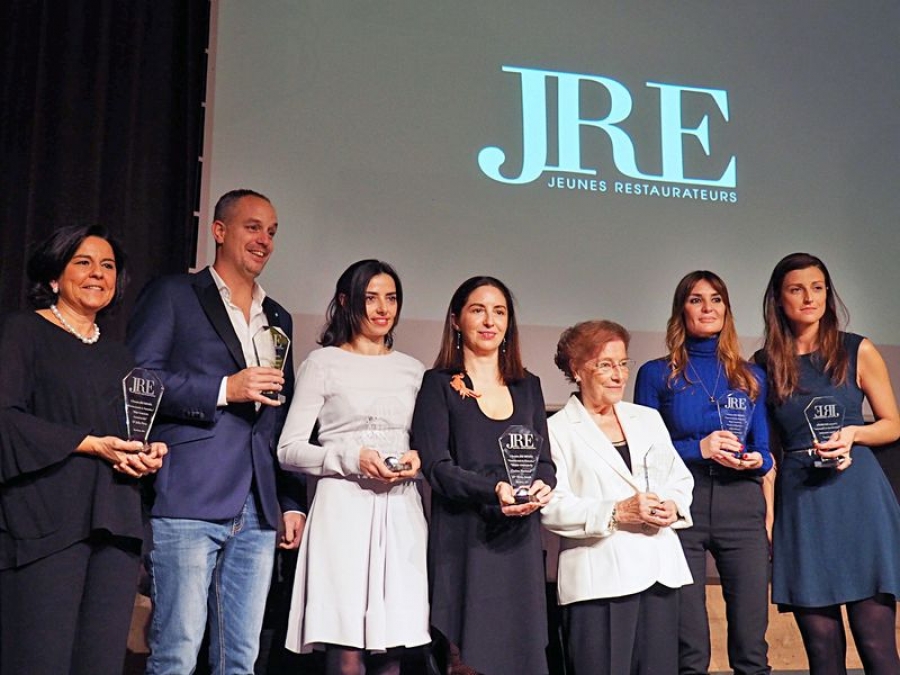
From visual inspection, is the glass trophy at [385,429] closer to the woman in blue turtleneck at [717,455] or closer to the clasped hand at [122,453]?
the clasped hand at [122,453]

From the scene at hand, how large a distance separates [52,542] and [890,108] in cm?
420

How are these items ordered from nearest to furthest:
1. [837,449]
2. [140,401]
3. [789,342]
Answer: [140,401] → [837,449] → [789,342]

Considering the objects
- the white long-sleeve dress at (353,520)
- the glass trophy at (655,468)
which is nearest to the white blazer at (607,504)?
the glass trophy at (655,468)

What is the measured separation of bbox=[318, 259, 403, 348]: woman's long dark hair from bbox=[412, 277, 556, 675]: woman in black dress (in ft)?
0.93

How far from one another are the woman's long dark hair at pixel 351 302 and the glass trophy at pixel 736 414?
3.48ft

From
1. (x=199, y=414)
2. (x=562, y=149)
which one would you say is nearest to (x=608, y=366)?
(x=199, y=414)

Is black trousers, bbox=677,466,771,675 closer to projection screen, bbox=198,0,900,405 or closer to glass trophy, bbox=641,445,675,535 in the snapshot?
glass trophy, bbox=641,445,675,535

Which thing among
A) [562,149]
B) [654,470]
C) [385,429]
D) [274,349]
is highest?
[562,149]

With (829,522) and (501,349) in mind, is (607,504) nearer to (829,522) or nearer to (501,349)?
(501,349)

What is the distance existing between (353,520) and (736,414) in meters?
1.20

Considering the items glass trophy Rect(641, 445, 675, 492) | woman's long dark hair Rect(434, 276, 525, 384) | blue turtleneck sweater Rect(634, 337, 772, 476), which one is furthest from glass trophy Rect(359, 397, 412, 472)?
blue turtleneck sweater Rect(634, 337, 772, 476)

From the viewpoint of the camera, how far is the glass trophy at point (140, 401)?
243 cm

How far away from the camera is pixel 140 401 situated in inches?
96.0

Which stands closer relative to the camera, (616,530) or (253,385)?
(253,385)
